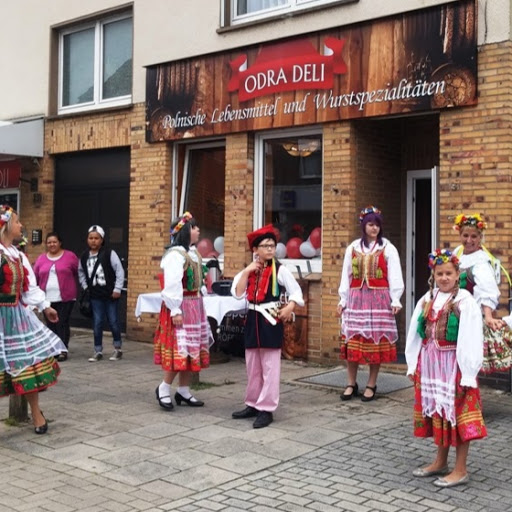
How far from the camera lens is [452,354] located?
5363 mm

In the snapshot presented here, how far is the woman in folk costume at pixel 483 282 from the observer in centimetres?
686

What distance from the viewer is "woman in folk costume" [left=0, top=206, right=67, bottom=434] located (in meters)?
6.49

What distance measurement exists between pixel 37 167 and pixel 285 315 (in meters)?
8.49

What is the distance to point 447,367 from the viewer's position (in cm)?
537

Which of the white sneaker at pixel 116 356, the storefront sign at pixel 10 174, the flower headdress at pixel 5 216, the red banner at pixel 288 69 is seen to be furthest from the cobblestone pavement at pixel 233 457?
the storefront sign at pixel 10 174

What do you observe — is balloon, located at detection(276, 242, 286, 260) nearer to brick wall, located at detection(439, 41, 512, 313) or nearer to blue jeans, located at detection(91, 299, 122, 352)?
blue jeans, located at detection(91, 299, 122, 352)

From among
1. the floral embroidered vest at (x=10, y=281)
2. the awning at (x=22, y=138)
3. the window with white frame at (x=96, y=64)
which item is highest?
the window with white frame at (x=96, y=64)

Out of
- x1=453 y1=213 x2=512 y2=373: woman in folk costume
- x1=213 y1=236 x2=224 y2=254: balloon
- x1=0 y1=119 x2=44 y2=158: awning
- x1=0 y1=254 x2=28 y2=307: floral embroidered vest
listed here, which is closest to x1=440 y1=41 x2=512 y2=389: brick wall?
x1=453 y1=213 x2=512 y2=373: woman in folk costume

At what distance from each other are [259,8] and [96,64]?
363cm

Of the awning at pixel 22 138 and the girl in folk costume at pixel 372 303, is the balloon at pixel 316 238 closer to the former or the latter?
the girl in folk costume at pixel 372 303

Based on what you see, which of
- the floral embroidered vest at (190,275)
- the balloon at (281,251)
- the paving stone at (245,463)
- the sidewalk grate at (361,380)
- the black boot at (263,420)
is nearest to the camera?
the paving stone at (245,463)

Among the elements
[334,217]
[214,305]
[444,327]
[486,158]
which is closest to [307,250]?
[334,217]

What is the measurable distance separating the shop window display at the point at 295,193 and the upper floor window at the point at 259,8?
1731mm

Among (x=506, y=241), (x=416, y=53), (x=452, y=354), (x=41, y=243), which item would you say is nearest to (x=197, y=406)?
(x=452, y=354)
